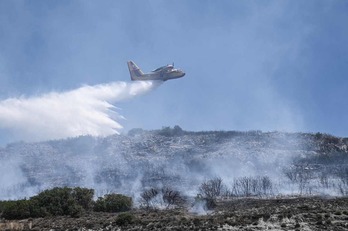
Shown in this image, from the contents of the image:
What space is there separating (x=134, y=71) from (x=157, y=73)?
6.14m

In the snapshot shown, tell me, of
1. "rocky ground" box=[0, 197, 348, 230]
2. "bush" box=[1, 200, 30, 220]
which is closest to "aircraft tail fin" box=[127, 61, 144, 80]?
"bush" box=[1, 200, 30, 220]

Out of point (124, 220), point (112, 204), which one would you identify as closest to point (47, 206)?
point (112, 204)

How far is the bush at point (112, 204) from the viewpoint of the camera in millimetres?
74250

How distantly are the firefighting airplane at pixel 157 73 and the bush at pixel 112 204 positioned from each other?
2629 cm

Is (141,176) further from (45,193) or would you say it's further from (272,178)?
(45,193)

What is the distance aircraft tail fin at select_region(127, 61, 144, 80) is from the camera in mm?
91812

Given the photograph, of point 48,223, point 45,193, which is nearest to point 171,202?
point 45,193

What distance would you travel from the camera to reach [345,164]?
156m

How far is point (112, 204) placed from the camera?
245ft

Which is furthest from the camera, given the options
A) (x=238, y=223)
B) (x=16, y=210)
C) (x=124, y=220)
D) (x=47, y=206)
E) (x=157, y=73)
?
(x=157, y=73)

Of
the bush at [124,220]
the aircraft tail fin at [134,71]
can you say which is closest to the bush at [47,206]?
the bush at [124,220]

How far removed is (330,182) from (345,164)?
31026 mm

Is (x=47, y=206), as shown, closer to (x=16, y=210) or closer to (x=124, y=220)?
(x=16, y=210)

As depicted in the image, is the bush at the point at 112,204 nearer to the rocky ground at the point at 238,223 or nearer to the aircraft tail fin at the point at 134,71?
the rocky ground at the point at 238,223
